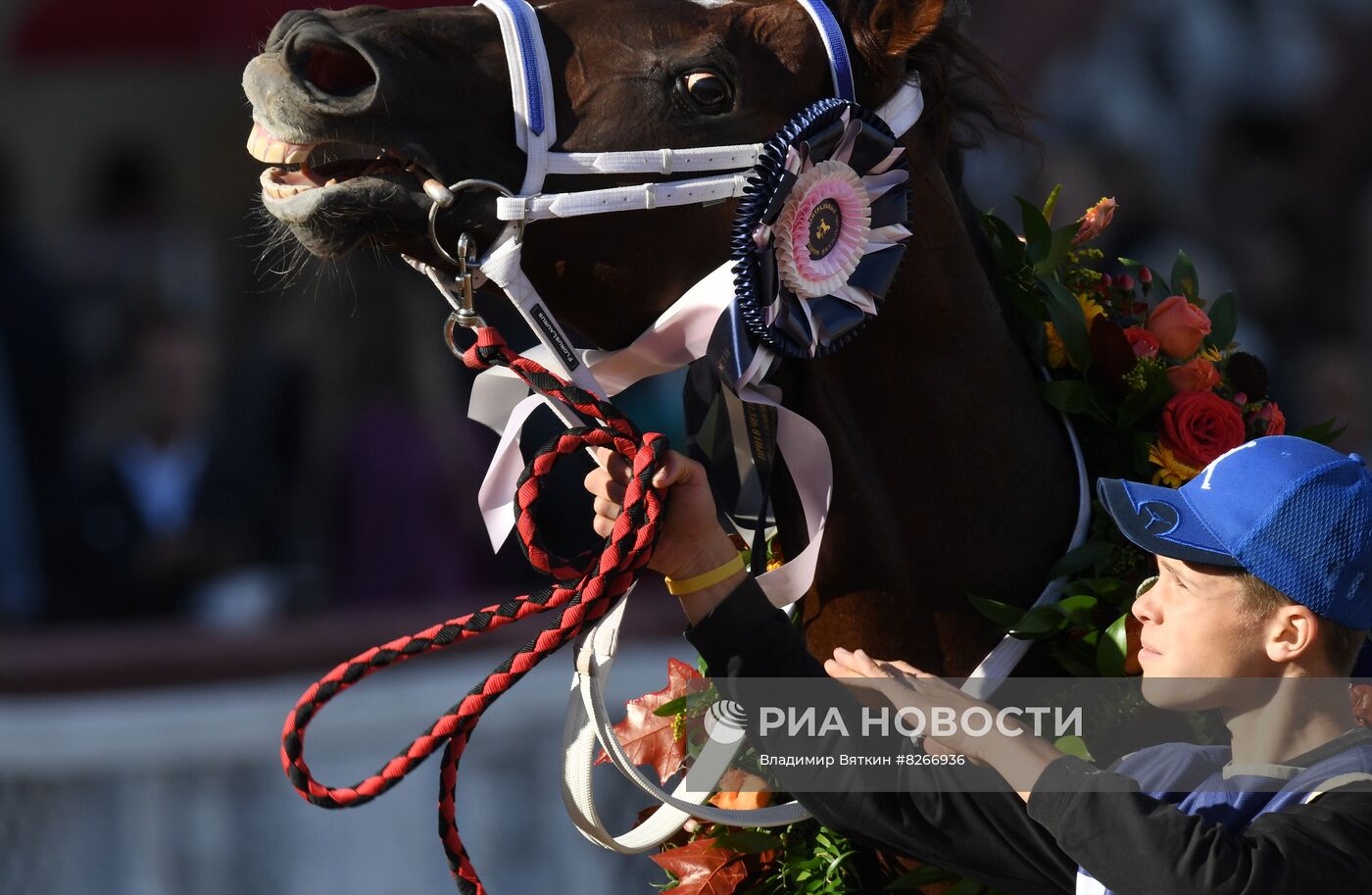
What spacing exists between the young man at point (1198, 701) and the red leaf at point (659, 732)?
50 cm

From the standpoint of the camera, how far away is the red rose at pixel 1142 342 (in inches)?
103

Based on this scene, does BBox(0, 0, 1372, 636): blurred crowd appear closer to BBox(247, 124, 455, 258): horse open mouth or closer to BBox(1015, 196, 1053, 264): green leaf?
BBox(1015, 196, 1053, 264): green leaf

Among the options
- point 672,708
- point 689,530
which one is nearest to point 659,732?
point 672,708

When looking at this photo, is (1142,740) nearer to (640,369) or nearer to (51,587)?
(640,369)

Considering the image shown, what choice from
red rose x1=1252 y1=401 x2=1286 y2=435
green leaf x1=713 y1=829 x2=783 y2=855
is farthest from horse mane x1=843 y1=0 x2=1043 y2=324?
green leaf x1=713 y1=829 x2=783 y2=855

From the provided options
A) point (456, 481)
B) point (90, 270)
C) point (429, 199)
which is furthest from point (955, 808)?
point (90, 270)

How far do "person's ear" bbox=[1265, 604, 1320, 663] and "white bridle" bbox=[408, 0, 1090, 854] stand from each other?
1.59ft

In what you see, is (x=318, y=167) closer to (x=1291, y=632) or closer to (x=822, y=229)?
(x=822, y=229)

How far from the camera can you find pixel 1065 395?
2521 millimetres

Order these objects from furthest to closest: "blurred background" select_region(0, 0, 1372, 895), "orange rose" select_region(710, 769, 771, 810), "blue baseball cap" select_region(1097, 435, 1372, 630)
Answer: "blurred background" select_region(0, 0, 1372, 895) < "orange rose" select_region(710, 769, 771, 810) < "blue baseball cap" select_region(1097, 435, 1372, 630)

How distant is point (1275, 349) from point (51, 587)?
4.67m

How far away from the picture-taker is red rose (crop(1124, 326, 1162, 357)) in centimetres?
262

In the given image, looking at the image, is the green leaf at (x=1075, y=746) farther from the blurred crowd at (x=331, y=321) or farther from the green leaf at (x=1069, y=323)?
the blurred crowd at (x=331, y=321)

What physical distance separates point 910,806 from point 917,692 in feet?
0.44
